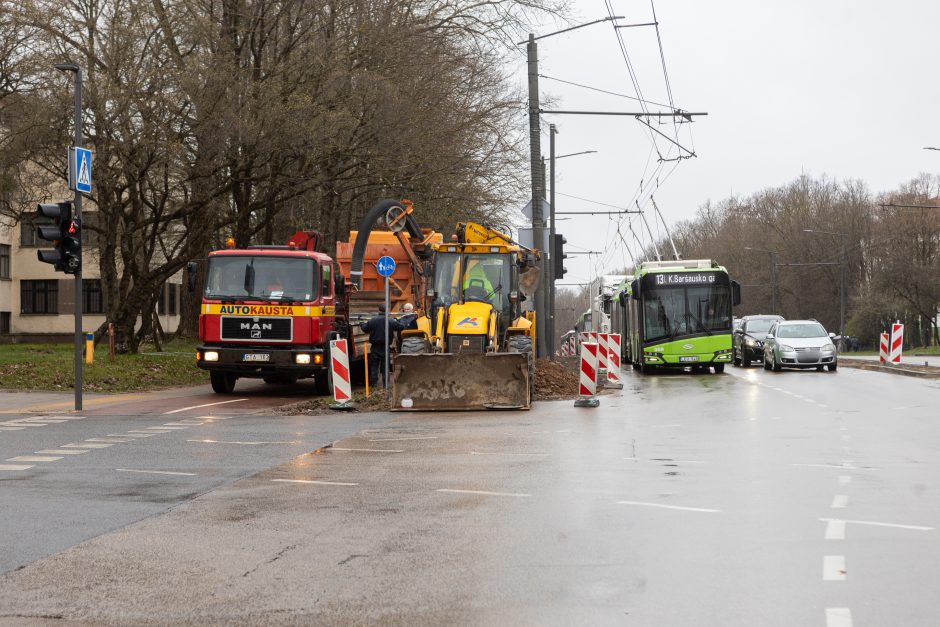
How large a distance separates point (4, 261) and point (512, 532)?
205 ft

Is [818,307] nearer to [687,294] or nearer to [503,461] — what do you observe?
[687,294]

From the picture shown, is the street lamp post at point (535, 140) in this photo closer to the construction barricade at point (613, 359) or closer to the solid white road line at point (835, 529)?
the construction barricade at point (613, 359)

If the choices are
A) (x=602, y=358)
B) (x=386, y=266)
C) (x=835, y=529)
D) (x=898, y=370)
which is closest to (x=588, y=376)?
(x=386, y=266)

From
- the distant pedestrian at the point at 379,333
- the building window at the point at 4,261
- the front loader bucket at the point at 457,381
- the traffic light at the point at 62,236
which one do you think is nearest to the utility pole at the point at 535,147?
the distant pedestrian at the point at 379,333

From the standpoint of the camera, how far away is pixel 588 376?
20.9m

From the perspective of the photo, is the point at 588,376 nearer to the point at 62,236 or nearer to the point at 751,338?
the point at 62,236

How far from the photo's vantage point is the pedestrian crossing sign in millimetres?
20453

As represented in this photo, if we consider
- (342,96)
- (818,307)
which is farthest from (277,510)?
(818,307)

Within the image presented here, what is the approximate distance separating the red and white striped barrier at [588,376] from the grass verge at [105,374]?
11445 millimetres

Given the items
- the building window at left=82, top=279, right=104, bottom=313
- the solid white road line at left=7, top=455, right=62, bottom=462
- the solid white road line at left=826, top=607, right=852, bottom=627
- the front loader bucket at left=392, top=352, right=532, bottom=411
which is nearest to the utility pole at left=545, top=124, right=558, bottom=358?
the front loader bucket at left=392, top=352, right=532, bottom=411

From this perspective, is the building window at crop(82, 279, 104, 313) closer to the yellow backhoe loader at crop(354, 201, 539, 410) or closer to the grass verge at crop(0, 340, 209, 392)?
the grass verge at crop(0, 340, 209, 392)

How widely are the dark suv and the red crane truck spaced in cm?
1940

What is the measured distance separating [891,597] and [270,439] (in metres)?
10.5

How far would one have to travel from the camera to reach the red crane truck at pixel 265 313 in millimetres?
24344
